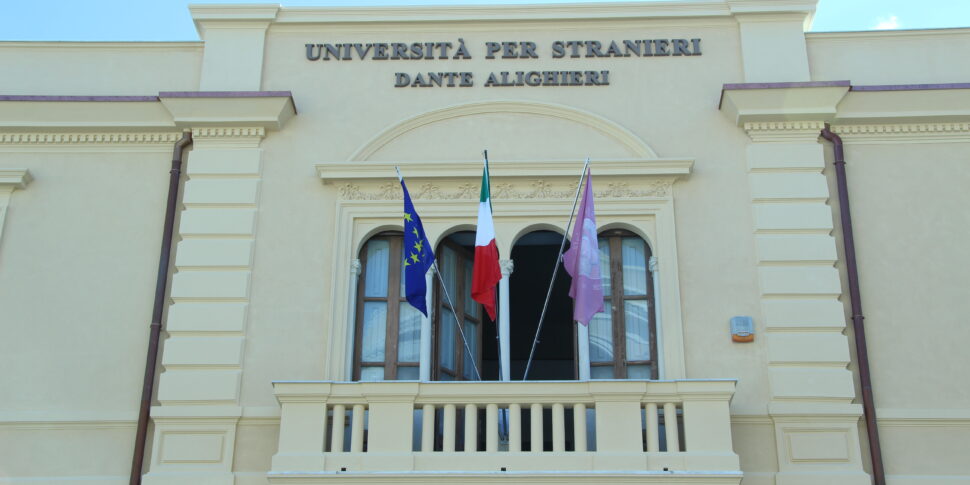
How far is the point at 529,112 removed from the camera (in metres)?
14.5

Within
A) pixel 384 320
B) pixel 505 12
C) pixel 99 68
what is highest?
pixel 505 12

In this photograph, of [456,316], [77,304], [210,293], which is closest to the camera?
[210,293]

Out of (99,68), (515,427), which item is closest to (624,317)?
(515,427)

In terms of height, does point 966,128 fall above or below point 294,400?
above

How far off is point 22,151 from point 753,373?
9195 millimetres

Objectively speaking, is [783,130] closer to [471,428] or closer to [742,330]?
[742,330]

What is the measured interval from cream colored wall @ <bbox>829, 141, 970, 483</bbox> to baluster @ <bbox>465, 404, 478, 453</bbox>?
4.34 meters

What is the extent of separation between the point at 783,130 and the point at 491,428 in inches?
208

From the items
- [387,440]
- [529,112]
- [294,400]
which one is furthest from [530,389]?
[529,112]

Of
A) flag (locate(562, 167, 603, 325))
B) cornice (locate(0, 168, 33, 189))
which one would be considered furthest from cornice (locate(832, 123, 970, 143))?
cornice (locate(0, 168, 33, 189))

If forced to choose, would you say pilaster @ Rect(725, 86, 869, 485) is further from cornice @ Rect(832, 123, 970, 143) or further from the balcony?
the balcony

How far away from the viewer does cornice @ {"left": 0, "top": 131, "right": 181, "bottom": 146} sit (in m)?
14.5

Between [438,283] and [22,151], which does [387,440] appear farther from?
[22,151]

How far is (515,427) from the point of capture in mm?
11922
